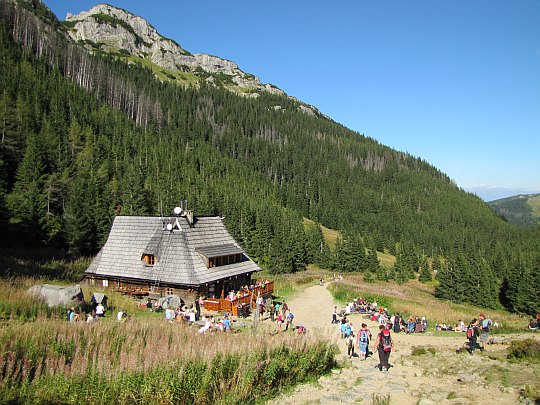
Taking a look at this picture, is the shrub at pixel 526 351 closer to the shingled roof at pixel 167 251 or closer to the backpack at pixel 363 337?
the backpack at pixel 363 337

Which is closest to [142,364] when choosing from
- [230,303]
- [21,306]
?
[21,306]

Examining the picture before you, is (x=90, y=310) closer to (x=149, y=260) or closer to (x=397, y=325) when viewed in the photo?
(x=149, y=260)

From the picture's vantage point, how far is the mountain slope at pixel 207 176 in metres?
55.7

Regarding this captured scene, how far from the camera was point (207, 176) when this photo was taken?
98688 millimetres

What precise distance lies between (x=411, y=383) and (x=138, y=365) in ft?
29.9

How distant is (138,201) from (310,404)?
5453cm

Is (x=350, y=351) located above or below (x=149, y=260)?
below

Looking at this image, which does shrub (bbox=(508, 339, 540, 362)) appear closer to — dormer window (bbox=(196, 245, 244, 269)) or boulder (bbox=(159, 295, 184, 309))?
boulder (bbox=(159, 295, 184, 309))

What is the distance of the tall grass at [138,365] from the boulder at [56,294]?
8.95m

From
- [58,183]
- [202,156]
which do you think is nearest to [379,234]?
[202,156]

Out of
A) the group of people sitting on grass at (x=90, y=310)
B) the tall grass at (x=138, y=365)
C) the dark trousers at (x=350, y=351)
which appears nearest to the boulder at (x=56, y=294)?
the group of people sitting on grass at (x=90, y=310)

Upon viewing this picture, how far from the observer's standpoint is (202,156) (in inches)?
4306

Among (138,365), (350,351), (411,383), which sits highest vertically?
(138,365)

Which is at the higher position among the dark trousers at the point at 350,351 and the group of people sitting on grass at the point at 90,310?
the group of people sitting on grass at the point at 90,310
